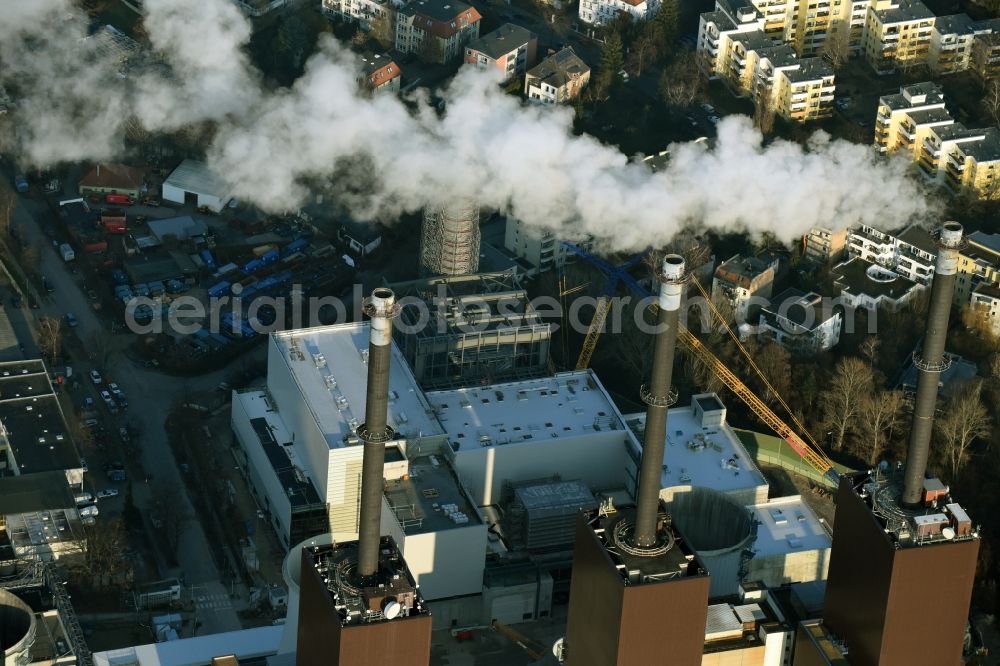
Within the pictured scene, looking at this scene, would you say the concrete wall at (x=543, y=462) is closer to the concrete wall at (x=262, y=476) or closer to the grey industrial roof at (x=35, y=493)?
the concrete wall at (x=262, y=476)

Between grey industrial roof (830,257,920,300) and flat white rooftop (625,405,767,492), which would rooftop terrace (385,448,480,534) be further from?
grey industrial roof (830,257,920,300)

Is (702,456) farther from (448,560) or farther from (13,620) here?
(13,620)

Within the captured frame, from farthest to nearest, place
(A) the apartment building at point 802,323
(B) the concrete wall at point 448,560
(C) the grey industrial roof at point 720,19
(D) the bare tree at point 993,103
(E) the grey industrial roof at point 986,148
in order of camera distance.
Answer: (C) the grey industrial roof at point 720,19, (D) the bare tree at point 993,103, (E) the grey industrial roof at point 986,148, (A) the apartment building at point 802,323, (B) the concrete wall at point 448,560

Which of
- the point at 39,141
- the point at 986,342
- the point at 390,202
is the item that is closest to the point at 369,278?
the point at 390,202

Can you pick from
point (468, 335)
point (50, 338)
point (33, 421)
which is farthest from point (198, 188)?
point (468, 335)

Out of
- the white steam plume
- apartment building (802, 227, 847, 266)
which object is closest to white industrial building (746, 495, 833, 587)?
the white steam plume

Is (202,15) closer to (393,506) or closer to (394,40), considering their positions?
(394,40)

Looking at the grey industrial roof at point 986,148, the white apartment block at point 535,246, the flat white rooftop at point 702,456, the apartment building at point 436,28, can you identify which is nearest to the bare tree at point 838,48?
the grey industrial roof at point 986,148
